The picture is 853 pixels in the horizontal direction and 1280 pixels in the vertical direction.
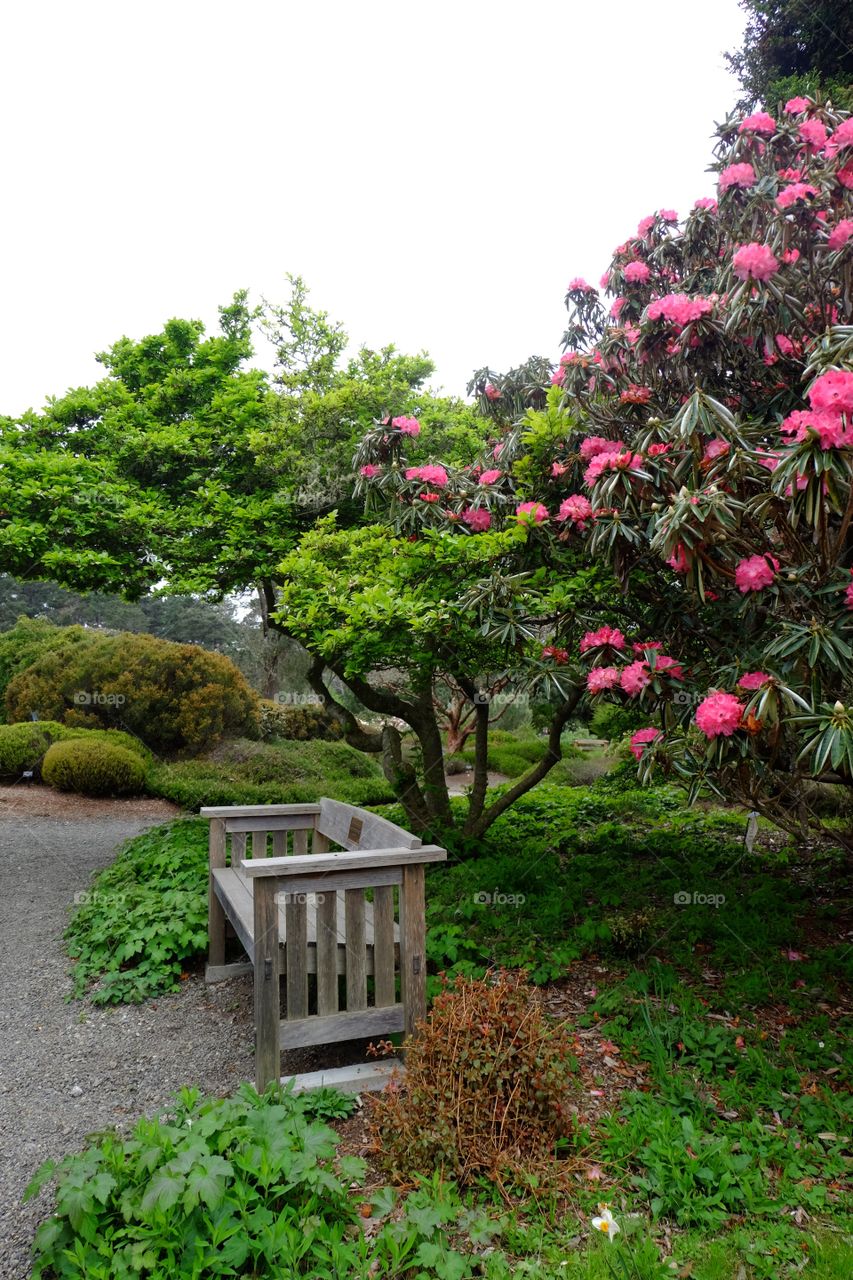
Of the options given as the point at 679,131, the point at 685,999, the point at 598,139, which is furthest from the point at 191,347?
the point at 685,999

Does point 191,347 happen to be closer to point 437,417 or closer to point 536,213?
point 437,417

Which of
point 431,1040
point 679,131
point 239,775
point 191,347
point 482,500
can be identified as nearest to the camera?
point 431,1040

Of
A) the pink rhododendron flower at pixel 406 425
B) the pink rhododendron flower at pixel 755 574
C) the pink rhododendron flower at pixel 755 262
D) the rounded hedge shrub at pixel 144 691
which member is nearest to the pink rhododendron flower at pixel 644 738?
the pink rhododendron flower at pixel 755 574

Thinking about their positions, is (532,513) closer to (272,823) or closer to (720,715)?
(720,715)

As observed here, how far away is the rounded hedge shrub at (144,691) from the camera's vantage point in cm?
1182

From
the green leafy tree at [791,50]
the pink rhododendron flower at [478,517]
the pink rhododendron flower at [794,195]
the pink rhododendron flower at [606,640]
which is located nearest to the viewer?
the pink rhododendron flower at [794,195]

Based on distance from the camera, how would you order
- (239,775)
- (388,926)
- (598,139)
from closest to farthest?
(388,926) < (598,139) < (239,775)

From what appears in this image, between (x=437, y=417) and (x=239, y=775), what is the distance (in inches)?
268

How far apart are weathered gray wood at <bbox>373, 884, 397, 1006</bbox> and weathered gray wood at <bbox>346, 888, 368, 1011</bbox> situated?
0.18 feet

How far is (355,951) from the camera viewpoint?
9.80 feet

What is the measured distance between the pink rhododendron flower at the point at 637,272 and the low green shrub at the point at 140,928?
486 centimetres

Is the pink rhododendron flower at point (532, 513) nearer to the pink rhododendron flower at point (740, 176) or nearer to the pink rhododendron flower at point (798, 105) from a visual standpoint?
the pink rhododendron flower at point (740, 176)

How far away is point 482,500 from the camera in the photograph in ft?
14.6

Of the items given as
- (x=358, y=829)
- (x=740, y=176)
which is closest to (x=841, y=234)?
(x=740, y=176)
